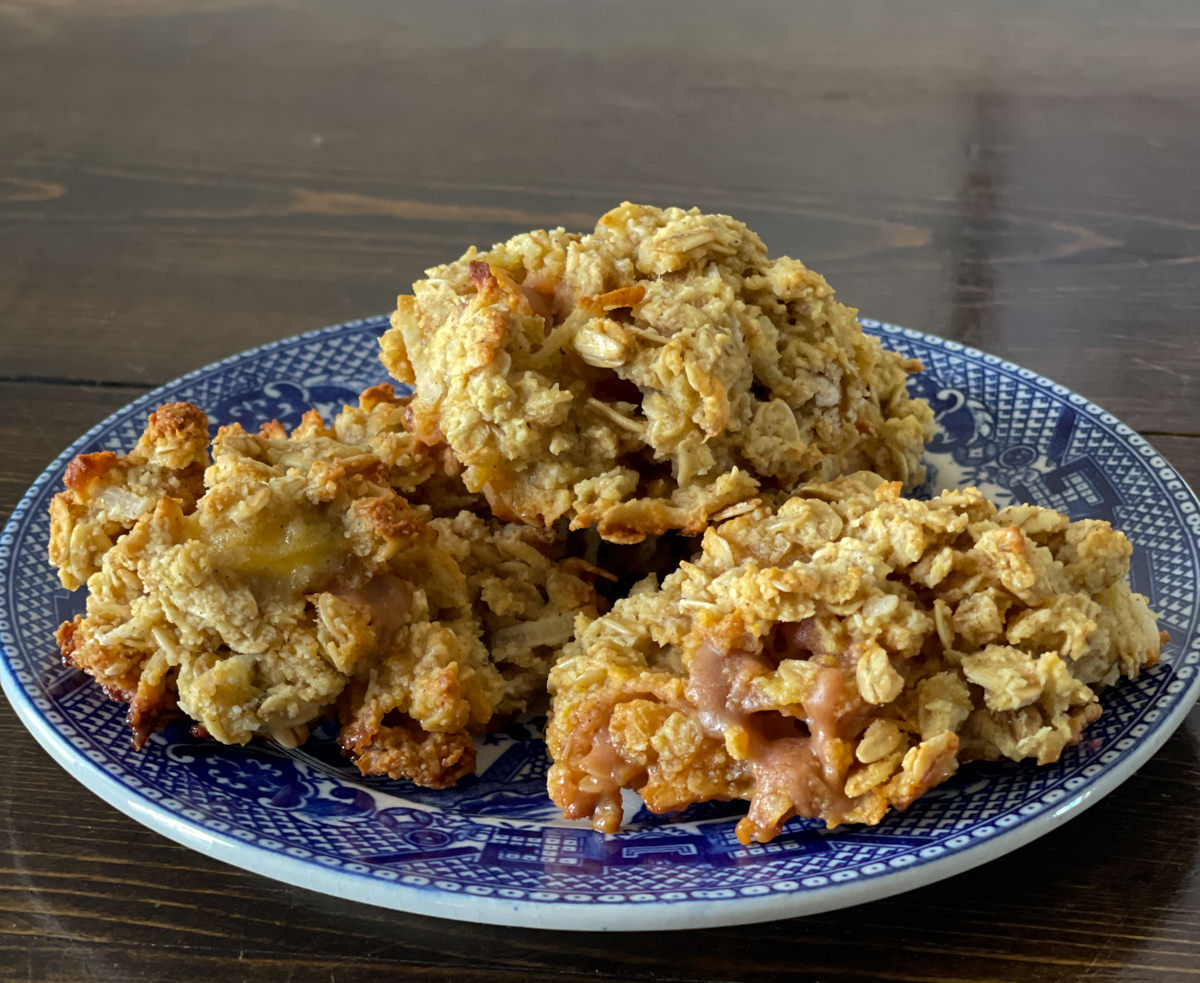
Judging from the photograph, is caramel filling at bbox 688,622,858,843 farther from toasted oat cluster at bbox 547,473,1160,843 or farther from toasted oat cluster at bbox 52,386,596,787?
toasted oat cluster at bbox 52,386,596,787

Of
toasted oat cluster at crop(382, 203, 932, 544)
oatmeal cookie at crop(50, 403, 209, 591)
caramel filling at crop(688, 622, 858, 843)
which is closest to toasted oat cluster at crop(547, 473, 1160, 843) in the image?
caramel filling at crop(688, 622, 858, 843)

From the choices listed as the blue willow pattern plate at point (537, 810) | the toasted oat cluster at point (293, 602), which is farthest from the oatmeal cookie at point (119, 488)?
the blue willow pattern plate at point (537, 810)

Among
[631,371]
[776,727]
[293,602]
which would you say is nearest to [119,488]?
[293,602]

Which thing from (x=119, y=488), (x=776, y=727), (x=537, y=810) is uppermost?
(x=119, y=488)

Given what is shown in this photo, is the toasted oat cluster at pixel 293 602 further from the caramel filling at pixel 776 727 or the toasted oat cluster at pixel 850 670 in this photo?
the caramel filling at pixel 776 727

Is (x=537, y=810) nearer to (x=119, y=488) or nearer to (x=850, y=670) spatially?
(x=850, y=670)

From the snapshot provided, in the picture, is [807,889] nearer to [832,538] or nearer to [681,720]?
[681,720]
